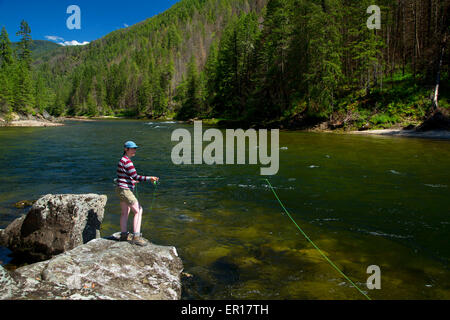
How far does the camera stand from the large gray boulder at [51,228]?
690cm

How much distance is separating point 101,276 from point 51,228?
2.81 meters

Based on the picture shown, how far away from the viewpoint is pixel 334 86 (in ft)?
136

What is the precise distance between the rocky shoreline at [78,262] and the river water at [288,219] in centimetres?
70

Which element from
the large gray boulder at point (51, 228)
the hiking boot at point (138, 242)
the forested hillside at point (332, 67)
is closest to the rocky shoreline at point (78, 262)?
the large gray boulder at point (51, 228)

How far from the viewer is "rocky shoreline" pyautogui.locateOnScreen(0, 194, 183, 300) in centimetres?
453

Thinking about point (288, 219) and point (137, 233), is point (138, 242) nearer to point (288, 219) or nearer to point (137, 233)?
point (137, 233)

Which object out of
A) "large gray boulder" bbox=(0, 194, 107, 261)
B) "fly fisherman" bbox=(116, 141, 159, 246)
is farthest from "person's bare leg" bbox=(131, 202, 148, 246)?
"large gray boulder" bbox=(0, 194, 107, 261)

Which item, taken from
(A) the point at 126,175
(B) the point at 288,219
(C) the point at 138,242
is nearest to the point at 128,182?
(A) the point at 126,175

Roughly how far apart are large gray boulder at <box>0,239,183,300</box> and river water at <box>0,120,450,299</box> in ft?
1.92

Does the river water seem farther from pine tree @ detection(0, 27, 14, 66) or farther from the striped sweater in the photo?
pine tree @ detection(0, 27, 14, 66)

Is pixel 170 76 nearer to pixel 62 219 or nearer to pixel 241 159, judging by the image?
pixel 241 159
